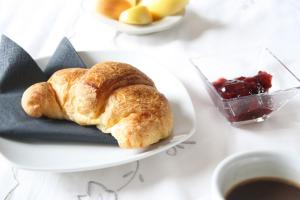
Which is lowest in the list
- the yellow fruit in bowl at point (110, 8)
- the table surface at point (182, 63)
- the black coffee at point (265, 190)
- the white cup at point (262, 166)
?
the table surface at point (182, 63)

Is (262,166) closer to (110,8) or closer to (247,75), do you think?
(247,75)

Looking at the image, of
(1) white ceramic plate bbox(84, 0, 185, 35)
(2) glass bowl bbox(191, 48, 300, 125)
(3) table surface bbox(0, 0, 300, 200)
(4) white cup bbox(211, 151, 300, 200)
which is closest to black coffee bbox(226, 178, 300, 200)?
(4) white cup bbox(211, 151, 300, 200)

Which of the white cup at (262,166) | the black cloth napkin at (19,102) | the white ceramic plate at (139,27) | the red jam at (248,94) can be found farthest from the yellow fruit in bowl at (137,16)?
the white cup at (262,166)

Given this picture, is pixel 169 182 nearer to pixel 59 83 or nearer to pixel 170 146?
pixel 170 146

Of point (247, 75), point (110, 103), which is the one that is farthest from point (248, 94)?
point (110, 103)

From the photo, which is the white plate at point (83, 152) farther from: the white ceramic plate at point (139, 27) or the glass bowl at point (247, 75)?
the white ceramic plate at point (139, 27)

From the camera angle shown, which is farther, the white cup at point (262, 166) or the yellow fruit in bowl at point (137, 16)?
Answer: the yellow fruit in bowl at point (137, 16)
